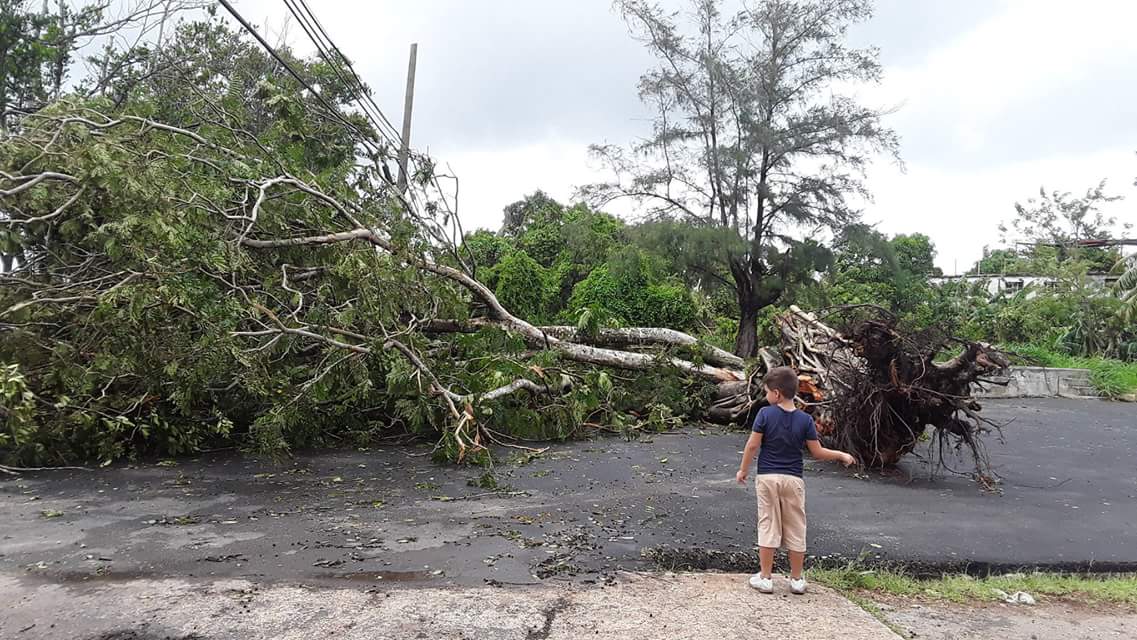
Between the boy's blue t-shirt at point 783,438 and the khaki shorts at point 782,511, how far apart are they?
48 mm

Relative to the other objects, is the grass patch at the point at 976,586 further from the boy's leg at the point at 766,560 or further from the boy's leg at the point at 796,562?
the boy's leg at the point at 766,560

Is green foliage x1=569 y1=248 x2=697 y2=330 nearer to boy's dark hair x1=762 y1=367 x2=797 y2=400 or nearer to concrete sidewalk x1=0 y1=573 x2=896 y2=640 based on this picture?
boy's dark hair x1=762 y1=367 x2=797 y2=400

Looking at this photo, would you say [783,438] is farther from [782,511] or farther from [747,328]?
[747,328]

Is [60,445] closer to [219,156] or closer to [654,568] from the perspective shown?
[219,156]

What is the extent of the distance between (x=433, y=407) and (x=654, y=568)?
4051 mm

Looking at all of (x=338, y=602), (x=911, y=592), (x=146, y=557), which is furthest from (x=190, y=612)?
(x=911, y=592)

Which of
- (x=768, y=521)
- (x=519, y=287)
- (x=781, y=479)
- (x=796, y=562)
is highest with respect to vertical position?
(x=519, y=287)

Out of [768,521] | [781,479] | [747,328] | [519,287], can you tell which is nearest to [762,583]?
[768,521]

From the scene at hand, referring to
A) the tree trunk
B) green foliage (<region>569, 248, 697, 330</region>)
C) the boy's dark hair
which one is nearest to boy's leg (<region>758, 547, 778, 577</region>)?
the boy's dark hair

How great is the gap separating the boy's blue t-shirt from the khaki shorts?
0.16 ft

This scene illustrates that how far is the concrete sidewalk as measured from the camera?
3.05m

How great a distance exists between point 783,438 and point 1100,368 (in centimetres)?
1653

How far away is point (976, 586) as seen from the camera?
384 cm

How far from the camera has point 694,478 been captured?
6.27 metres
